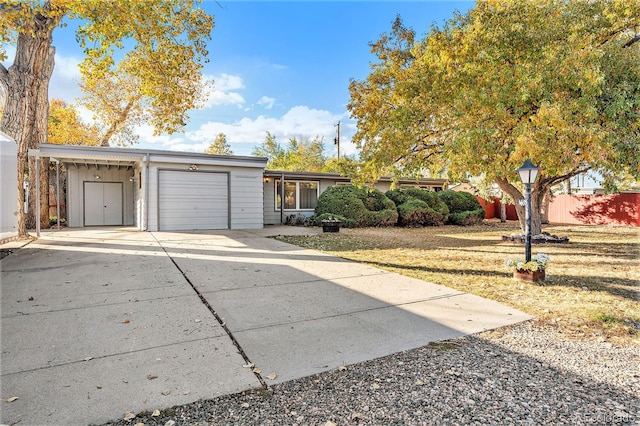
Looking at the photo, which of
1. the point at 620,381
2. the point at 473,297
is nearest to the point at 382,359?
the point at 620,381

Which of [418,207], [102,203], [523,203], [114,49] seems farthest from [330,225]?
[102,203]

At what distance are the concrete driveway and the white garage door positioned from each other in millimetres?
5731

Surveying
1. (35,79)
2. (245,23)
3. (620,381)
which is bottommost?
(620,381)

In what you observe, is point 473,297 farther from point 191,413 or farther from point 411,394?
point 191,413

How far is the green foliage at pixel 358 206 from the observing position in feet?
45.7

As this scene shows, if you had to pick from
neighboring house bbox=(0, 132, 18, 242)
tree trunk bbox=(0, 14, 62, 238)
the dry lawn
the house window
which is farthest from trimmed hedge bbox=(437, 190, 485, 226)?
tree trunk bbox=(0, 14, 62, 238)

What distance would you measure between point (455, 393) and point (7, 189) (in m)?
7.95

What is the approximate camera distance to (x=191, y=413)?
193 cm

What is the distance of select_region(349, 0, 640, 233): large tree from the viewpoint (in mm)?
6301

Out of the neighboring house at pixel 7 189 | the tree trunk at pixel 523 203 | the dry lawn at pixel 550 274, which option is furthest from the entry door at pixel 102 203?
the tree trunk at pixel 523 203

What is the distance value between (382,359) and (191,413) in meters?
1.42

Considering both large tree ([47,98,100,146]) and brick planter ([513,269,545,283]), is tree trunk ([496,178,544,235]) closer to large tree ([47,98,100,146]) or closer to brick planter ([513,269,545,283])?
brick planter ([513,269,545,283])

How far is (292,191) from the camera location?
51.2ft

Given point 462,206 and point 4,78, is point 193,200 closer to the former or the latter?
point 4,78
